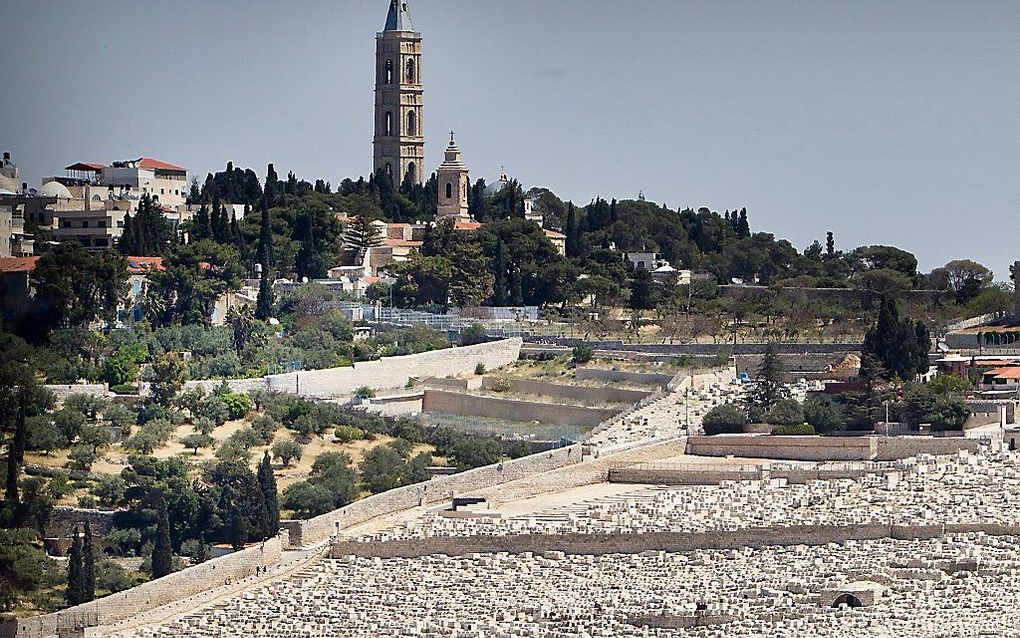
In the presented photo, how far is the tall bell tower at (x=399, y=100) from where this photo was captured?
9081 centimetres

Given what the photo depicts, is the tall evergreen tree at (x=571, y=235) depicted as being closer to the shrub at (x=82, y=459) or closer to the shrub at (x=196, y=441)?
the shrub at (x=196, y=441)

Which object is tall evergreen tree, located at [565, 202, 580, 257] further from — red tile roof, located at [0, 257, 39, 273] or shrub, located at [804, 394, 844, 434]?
shrub, located at [804, 394, 844, 434]

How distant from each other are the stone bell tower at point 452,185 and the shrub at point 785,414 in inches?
1101

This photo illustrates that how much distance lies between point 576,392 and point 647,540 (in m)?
16.6

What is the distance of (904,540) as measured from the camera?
4356 centimetres

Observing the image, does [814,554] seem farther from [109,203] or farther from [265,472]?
[109,203]

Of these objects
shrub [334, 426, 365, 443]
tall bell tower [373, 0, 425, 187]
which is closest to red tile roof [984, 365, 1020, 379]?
shrub [334, 426, 365, 443]

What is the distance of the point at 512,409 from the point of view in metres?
60.4

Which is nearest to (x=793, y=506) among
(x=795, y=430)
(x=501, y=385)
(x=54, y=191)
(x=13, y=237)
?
(x=795, y=430)

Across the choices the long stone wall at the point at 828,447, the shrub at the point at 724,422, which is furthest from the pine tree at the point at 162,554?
the shrub at the point at 724,422

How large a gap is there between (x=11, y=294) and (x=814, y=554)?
23322mm

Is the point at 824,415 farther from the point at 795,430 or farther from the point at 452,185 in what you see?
the point at 452,185

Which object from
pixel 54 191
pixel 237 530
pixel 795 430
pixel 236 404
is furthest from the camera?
pixel 54 191

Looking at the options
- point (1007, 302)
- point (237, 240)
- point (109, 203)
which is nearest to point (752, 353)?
point (1007, 302)
